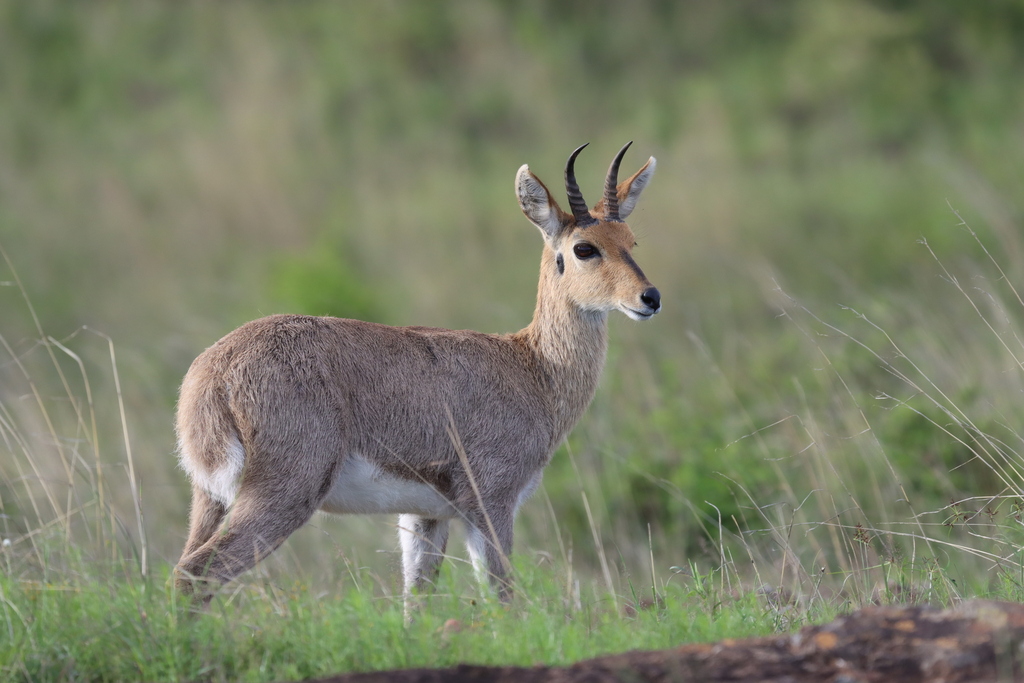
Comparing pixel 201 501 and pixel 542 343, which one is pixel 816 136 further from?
pixel 201 501

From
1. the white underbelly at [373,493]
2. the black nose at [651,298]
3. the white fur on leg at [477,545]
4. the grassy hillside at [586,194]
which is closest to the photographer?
the white underbelly at [373,493]

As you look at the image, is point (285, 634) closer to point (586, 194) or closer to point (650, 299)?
point (650, 299)

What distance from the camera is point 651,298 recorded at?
592 centimetres

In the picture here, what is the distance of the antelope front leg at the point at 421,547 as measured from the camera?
5.79m

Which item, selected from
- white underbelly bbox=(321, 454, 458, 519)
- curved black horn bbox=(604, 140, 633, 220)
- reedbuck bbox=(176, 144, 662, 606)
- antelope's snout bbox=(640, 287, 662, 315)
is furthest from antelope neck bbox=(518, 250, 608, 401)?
white underbelly bbox=(321, 454, 458, 519)

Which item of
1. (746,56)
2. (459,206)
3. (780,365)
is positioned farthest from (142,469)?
(746,56)

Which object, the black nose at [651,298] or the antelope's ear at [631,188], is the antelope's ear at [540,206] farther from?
the black nose at [651,298]

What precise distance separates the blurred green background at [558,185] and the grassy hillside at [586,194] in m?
0.06

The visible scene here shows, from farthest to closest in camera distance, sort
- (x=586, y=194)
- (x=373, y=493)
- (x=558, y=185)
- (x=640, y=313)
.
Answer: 1. (x=558, y=185)
2. (x=586, y=194)
3. (x=640, y=313)
4. (x=373, y=493)

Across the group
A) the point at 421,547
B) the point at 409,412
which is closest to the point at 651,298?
the point at 409,412

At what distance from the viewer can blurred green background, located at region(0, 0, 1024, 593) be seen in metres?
9.19

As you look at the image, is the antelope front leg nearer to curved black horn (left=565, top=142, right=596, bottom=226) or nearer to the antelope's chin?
the antelope's chin

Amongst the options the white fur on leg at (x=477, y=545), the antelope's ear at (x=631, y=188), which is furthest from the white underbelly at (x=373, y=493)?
the antelope's ear at (x=631, y=188)

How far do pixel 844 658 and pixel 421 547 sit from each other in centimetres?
272
